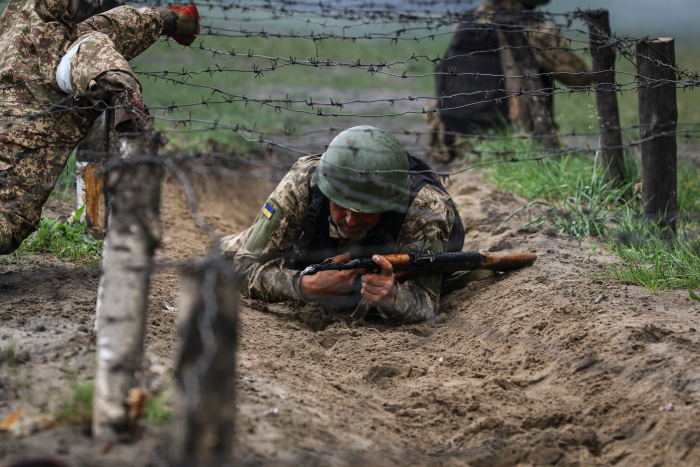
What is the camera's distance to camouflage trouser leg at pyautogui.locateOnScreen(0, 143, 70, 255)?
273cm

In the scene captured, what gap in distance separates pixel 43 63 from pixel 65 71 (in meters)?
0.19

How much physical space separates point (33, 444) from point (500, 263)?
8.40 feet

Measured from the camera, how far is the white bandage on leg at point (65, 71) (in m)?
2.79

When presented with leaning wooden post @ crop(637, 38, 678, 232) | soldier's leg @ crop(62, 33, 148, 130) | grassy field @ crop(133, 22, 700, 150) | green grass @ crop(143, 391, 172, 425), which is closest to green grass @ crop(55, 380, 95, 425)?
green grass @ crop(143, 391, 172, 425)

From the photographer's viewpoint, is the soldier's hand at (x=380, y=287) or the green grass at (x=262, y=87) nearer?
the soldier's hand at (x=380, y=287)

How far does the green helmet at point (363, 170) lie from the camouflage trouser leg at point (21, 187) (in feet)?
4.58

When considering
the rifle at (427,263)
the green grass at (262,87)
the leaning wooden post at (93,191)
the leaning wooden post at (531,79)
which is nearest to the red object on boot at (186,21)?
the leaning wooden post at (93,191)

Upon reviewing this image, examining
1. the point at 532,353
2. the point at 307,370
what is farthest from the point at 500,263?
the point at 307,370

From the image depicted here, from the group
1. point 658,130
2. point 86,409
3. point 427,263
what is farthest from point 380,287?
point 658,130

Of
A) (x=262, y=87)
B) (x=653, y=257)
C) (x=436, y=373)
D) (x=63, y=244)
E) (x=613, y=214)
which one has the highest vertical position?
(x=262, y=87)

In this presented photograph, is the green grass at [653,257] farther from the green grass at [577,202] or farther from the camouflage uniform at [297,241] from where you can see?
the camouflage uniform at [297,241]

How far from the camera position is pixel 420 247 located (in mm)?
3172

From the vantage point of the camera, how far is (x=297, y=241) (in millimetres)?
3395

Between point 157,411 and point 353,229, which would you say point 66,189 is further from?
point 157,411
